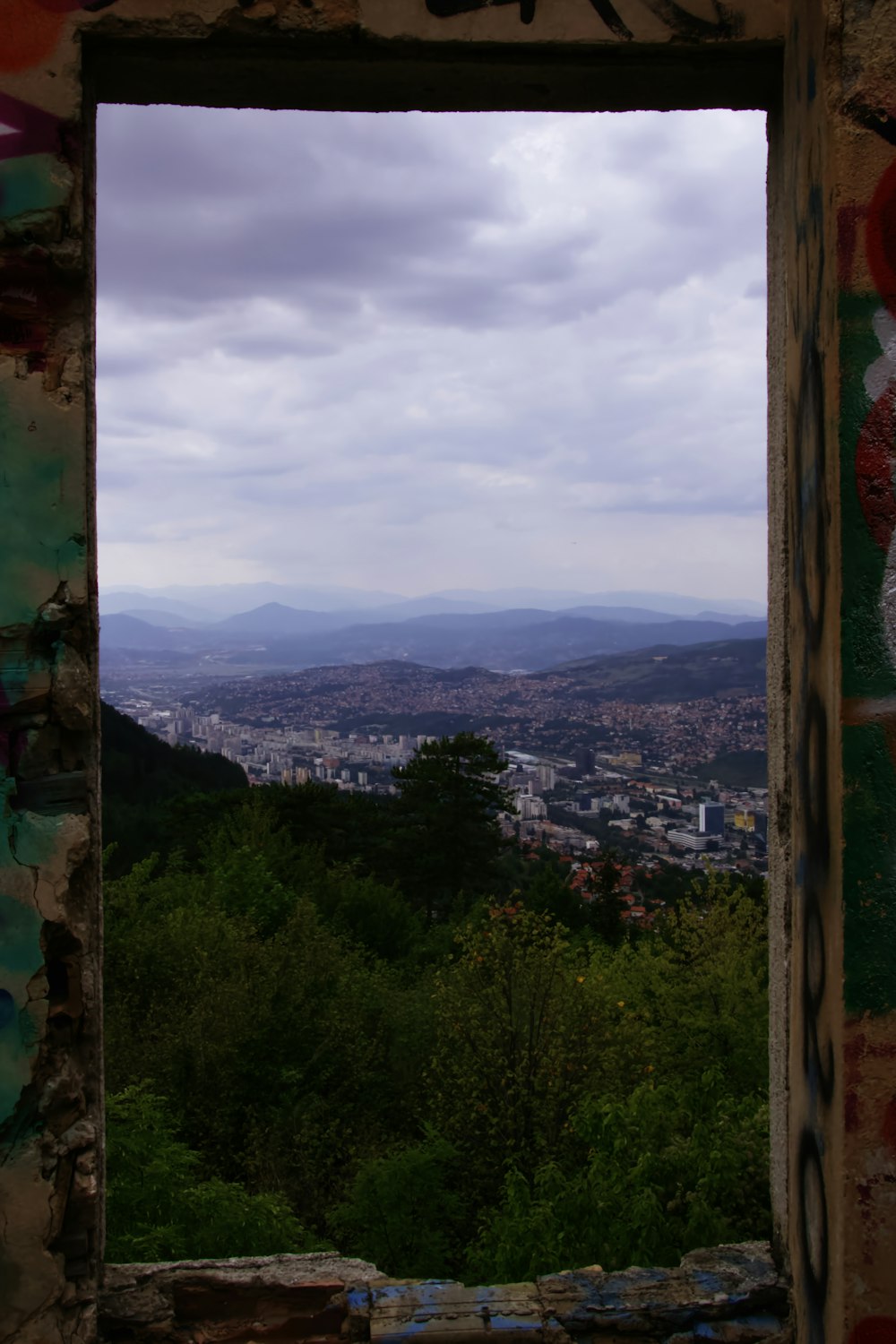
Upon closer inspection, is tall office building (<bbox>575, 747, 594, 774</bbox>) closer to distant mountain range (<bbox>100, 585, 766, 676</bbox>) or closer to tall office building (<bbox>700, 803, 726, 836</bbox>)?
tall office building (<bbox>700, 803, 726, 836</bbox>)

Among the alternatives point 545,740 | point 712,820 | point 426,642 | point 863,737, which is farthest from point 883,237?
point 426,642

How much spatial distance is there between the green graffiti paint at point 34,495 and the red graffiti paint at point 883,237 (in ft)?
5.94

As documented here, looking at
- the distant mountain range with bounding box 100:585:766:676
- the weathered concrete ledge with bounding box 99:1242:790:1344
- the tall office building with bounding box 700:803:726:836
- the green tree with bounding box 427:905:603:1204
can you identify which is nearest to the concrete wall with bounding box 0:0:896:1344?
the weathered concrete ledge with bounding box 99:1242:790:1344

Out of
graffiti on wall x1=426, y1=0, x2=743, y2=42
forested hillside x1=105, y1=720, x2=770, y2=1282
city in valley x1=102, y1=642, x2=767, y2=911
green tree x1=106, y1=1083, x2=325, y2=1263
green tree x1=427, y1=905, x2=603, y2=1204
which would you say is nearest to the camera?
graffiti on wall x1=426, y1=0, x2=743, y2=42

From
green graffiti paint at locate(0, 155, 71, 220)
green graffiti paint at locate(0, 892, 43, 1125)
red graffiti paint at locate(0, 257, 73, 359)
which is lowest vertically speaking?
green graffiti paint at locate(0, 892, 43, 1125)

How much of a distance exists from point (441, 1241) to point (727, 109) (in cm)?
780

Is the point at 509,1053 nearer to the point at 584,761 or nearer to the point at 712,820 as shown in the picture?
the point at 712,820

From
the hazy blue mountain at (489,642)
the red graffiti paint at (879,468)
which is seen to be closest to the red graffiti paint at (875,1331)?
the red graffiti paint at (879,468)

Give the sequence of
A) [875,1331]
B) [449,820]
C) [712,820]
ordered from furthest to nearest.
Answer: [712,820]
[449,820]
[875,1331]

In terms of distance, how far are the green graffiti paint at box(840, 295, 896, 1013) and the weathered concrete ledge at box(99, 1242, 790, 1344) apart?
1092 millimetres

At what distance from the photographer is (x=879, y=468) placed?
2.06 metres

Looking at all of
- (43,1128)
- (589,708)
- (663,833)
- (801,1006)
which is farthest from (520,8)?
(589,708)

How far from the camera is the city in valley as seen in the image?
119 ft

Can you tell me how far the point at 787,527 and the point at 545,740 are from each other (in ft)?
171
